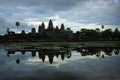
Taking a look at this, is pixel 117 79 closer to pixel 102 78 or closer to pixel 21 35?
pixel 102 78

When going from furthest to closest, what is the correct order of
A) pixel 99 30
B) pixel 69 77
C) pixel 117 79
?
pixel 99 30 < pixel 69 77 < pixel 117 79

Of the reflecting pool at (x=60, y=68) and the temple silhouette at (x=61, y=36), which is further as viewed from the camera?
the temple silhouette at (x=61, y=36)

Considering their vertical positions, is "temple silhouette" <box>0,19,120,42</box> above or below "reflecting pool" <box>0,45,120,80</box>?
above

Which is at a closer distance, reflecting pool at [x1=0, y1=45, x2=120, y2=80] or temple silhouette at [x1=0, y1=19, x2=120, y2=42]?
reflecting pool at [x1=0, y1=45, x2=120, y2=80]

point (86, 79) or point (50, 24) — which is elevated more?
point (50, 24)

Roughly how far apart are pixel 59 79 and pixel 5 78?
5165mm

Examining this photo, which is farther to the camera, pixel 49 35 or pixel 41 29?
Result: pixel 41 29

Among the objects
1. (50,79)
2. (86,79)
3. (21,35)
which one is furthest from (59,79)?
(21,35)

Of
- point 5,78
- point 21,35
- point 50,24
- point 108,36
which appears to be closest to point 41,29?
point 50,24

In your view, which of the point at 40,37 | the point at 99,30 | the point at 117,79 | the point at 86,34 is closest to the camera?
the point at 117,79

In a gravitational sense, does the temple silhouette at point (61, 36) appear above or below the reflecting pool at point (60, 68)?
above

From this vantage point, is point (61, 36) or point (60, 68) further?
point (61, 36)

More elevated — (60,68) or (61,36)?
(61,36)

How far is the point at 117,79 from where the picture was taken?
16.9m
